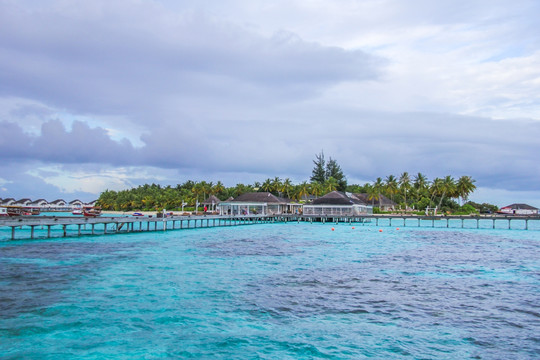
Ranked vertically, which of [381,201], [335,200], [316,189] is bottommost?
[381,201]

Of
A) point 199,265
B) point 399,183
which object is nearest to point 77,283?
point 199,265

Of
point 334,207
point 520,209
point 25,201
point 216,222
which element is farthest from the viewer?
point 25,201

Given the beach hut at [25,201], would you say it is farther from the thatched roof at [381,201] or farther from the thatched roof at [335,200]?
the thatched roof at [381,201]

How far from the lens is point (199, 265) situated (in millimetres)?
24734

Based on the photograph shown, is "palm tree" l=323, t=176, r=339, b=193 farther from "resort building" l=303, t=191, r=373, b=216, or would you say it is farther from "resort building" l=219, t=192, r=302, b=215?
"resort building" l=219, t=192, r=302, b=215

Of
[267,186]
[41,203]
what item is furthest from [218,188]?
[41,203]

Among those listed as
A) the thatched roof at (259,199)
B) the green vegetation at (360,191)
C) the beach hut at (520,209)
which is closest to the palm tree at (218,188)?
the green vegetation at (360,191)

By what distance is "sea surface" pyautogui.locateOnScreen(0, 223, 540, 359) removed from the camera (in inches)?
443

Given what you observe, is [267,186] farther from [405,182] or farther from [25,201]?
[25,201]

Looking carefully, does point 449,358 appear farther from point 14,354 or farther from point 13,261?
point 13,261

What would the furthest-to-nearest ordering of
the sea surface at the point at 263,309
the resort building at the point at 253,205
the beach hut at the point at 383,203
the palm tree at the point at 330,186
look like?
the palm tree at the point at 330,186 < the beach hut at the point at 383,203 < the resort building at the point at 253,205 < the sea surface at the point at 263,309

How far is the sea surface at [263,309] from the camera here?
443 inches

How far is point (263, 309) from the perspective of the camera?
14.7 metres

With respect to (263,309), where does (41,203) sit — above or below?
above
